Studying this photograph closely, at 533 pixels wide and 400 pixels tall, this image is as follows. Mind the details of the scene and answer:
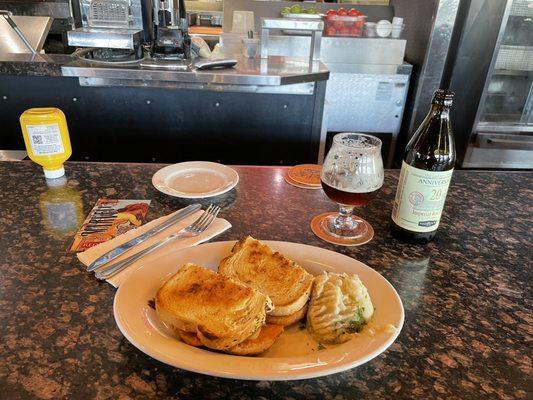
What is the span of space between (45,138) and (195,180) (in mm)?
402

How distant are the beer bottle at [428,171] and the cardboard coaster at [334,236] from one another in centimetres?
→ 9

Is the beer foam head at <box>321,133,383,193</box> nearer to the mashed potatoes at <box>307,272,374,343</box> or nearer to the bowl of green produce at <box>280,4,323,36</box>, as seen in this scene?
the mashed potatoes at <box>307,272,374,343</box>

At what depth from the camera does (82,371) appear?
2.04 feet

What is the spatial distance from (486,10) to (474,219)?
8.09ft

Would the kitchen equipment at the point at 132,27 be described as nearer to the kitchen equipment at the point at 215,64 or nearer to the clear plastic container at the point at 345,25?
the kitchen equipment at the point at 215,64

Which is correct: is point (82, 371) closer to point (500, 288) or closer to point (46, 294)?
point (46, 294)

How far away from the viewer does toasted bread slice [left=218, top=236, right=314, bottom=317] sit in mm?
688

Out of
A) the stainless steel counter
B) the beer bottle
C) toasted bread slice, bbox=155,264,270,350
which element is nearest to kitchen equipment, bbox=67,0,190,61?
the stainless steel counter

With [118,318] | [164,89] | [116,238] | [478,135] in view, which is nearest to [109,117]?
[164,89]

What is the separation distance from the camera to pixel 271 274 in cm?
74

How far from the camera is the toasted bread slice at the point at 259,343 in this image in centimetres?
61

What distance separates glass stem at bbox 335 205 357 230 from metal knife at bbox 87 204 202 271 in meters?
0.34

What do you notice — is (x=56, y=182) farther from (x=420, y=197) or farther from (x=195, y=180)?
(x=420, y=197)

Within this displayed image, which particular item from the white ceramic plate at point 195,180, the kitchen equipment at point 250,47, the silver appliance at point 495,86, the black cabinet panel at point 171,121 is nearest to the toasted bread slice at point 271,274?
the white ceramic plate at point 195,180
